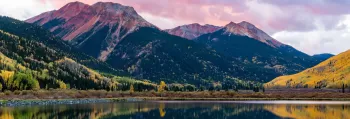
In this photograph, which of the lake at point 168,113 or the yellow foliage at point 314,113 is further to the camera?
the lake at point 168,113

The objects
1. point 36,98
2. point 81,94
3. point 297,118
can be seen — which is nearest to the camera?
point 297,118

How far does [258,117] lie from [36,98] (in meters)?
105

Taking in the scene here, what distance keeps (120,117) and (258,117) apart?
2802 centimetres

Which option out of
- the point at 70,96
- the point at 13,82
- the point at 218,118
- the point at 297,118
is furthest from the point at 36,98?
the point at 297,118

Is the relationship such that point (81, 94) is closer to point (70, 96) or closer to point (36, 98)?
point (70, 96)

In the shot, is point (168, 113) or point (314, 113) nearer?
point (314, 113)

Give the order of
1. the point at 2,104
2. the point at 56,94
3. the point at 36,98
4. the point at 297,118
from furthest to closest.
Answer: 1. the point at 56,94
2. the point at 36,98
3. the point at 2,104
4. the point at 297,118

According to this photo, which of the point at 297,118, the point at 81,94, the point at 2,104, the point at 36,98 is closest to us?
the point at 297,118

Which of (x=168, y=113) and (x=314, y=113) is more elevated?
(x=168, y=113)

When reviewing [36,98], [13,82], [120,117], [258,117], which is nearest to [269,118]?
[258,117]

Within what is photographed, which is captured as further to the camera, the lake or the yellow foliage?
the lake

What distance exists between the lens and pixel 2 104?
137m

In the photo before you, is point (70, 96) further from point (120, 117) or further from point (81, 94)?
point (120, 117)

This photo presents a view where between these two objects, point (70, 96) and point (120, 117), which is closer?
point (120, 117)
